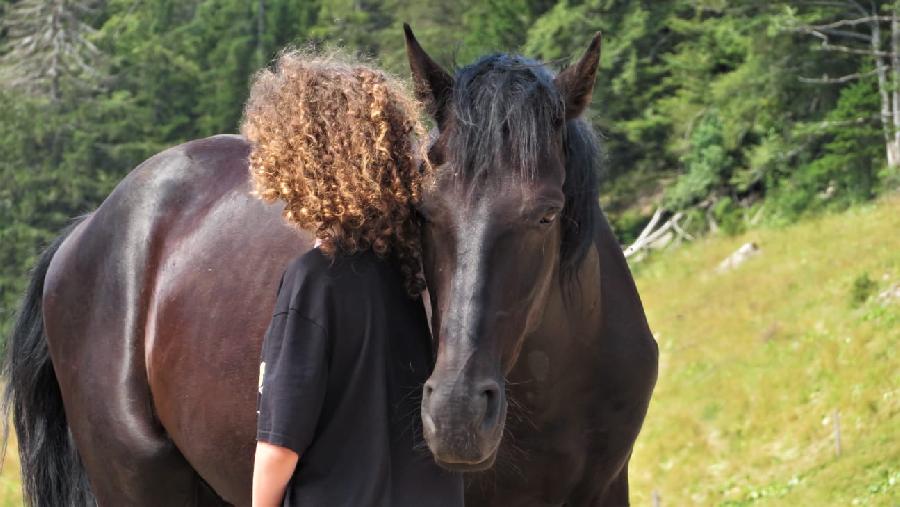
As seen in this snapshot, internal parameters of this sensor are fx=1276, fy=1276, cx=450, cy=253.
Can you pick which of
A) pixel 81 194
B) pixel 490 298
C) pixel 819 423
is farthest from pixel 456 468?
pixel 81 194

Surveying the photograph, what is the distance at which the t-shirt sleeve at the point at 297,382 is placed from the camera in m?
2.82

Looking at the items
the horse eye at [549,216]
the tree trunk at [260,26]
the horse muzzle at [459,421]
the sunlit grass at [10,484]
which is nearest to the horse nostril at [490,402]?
the horse muzzle at [459,421]

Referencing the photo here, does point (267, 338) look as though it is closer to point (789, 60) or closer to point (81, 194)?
point (789, 60)

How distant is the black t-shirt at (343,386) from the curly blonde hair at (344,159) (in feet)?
0.27

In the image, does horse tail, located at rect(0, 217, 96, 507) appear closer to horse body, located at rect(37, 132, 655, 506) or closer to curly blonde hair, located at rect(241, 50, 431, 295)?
horse body, located at rect(37, 132, 655, 506)

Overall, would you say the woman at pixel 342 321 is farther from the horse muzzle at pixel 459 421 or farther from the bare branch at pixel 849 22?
the bare branch at pixel 849 22

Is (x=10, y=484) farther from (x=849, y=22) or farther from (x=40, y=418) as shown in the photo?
(x=849, y=22)

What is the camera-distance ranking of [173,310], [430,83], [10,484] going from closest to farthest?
[430,83] < [173,310] < [10,484]

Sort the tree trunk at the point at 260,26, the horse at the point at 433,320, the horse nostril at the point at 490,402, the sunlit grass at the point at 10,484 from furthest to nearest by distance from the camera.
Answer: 1. the tree trunk at the point at 260,26
2. the sunlit grass at the point at 10,484
3. the horse at the point at 433,320
4. the horse nostril at the point at 490,402

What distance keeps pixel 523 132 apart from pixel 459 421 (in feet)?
2.70

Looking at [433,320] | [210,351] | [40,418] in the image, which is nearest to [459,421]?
[433,320]

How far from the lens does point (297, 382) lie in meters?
2.82

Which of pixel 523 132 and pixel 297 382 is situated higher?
pixel 523 132

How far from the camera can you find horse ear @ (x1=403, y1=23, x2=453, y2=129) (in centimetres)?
350
